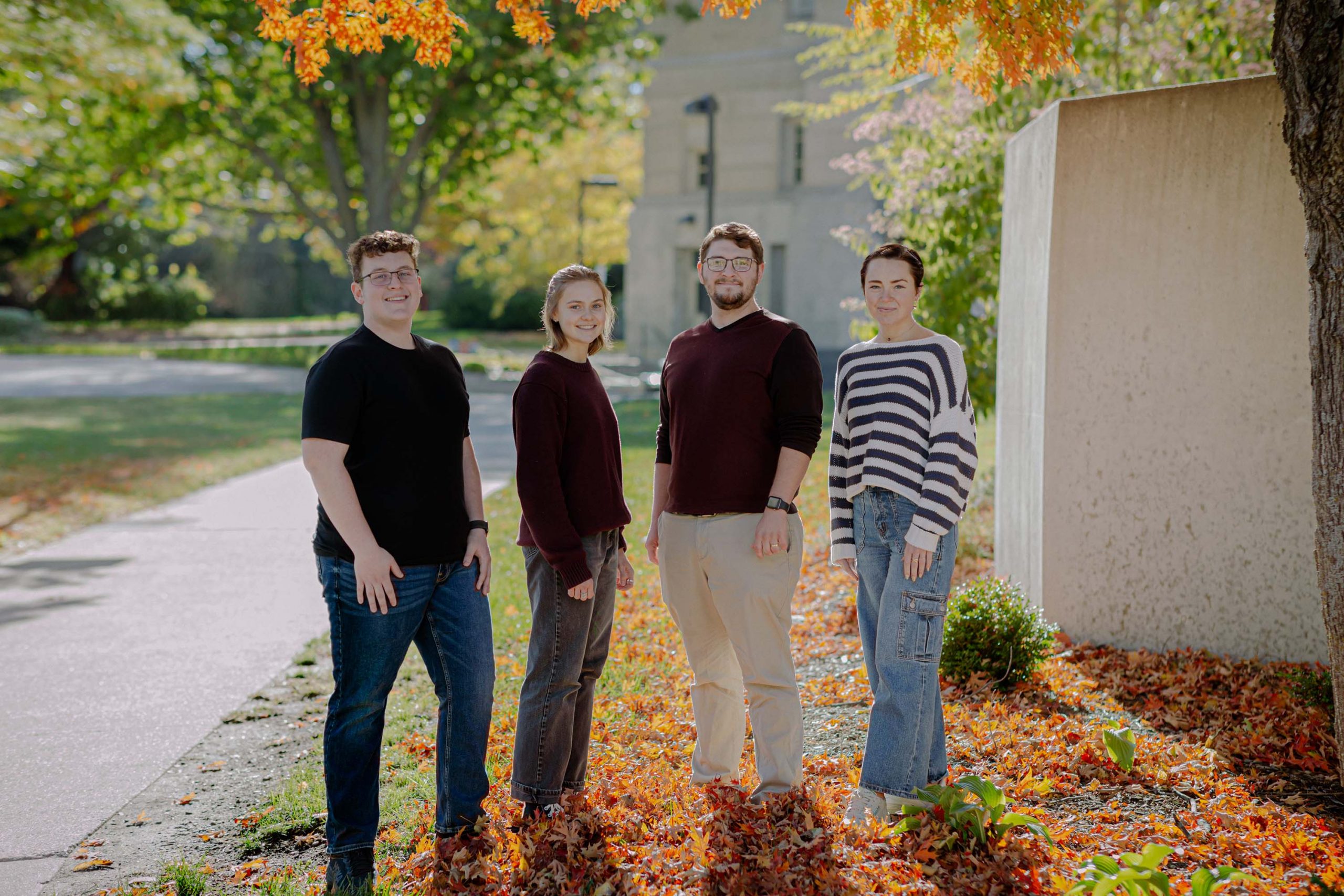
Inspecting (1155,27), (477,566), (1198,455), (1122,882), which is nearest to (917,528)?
(1122,882)

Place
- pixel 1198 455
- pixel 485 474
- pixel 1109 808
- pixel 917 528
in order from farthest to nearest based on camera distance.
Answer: pixel 485 474, pixel 1198 455, pixel 1109 808, pixel 917 528

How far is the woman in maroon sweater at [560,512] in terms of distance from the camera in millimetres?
3539

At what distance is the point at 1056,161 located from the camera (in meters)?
5.74

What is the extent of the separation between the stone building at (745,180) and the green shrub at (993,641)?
22.1 m

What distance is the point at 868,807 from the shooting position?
144 inches

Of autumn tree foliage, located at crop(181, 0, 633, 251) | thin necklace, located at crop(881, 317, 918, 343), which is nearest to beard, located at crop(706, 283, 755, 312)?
thin necklace, located at crop(881, 317, 918, 343)

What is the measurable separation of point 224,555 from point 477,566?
586 centimetres

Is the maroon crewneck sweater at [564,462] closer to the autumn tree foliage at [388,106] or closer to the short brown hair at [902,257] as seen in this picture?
the short brown hair at [902,257]

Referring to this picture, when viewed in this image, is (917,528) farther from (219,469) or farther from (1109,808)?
(219,469)

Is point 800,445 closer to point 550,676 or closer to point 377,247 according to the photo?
point 550,676

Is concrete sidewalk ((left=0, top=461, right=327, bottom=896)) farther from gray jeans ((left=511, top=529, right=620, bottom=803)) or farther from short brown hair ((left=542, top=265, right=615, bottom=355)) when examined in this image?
short brown hair ((left=542, top=265, right=615, bottom=355))

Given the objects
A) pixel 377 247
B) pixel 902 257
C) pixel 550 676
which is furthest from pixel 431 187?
pixel 550 676

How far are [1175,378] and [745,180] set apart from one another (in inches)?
985

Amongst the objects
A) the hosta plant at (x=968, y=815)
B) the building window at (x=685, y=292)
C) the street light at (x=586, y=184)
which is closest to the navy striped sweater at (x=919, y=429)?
the hosta plant at (x=968, y=815)
